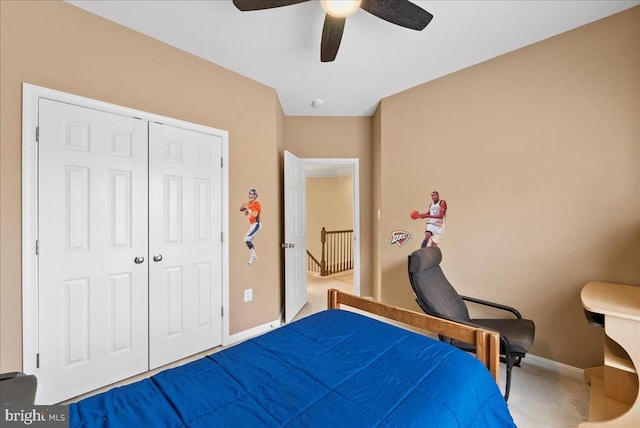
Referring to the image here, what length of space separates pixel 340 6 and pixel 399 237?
7.60 ft

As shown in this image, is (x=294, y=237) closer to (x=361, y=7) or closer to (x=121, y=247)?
(x=121, y=247)

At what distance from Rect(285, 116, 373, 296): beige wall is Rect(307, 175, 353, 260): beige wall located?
126 inches

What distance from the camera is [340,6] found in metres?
1.55

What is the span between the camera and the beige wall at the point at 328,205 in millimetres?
7164

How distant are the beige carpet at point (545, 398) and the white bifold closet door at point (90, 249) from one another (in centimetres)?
273

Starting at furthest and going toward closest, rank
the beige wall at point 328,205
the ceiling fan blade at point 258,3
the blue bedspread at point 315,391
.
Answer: the beige wall at point 328,205 → the ceiling fan blade at point 258,3 → the blue bedspread at point 315,391

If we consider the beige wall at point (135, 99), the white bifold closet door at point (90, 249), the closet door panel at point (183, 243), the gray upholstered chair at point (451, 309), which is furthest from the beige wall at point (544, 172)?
the white bifold closet door at point (90, 249)

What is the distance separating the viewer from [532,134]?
229 centimetres

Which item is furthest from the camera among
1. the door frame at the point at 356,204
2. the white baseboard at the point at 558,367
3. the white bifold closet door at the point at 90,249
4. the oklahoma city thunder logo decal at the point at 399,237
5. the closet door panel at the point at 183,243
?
the door frame at the point at 356,204

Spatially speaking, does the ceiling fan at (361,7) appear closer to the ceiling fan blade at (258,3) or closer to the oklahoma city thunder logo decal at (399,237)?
the ceiling fan blade at (258,3)

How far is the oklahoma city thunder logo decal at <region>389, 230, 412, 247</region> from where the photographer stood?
3102 mm

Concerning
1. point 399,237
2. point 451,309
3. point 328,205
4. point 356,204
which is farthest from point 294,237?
point 328,205

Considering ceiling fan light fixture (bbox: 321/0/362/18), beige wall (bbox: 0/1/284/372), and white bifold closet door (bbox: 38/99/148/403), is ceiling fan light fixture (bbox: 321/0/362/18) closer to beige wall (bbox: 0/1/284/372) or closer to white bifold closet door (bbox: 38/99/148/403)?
beige wall (bbox: 0/1/284/372)

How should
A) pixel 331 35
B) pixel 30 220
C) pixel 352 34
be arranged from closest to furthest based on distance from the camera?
pixel 30 220
pixel 331 35
pixel 352 34
